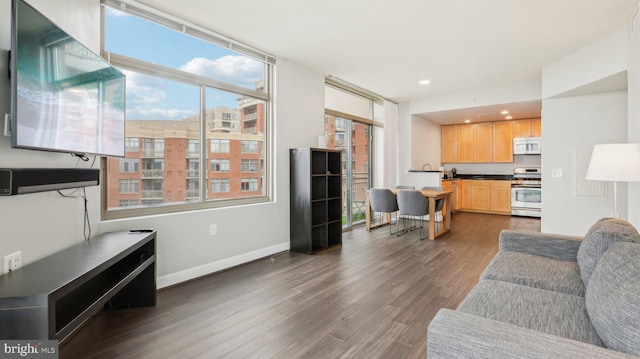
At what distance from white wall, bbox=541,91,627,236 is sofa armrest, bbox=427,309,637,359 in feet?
14.3

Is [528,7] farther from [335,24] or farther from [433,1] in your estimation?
[335,24]

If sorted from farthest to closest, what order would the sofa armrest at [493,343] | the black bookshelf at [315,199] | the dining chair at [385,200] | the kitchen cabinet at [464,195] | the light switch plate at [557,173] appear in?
the kitchen cabinet at [464,195] → the dining chair at [385,200] → the light switch plate at [557,173] → the black bookshelf at [315,199] → the sofa armrest at [493,343]

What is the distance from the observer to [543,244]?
2.47 metres

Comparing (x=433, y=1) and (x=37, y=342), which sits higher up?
(x=433, y=1)

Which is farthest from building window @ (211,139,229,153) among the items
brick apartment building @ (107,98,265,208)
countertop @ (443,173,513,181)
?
countertop @ (443,173,513,181)

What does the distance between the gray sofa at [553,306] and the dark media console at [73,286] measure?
5.16 feet

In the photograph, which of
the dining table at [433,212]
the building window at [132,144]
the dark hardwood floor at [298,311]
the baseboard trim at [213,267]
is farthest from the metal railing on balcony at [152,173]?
the dining table at [433,212]

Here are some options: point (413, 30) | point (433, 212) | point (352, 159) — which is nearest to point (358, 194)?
point (352, 159)

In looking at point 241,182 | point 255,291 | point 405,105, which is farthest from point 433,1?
point 405,105

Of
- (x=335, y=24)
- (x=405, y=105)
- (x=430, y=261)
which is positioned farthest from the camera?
(x=405, y=105)

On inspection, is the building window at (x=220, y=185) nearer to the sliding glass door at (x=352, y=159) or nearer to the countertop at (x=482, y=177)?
the sliding glass door at (x=352, y=159)

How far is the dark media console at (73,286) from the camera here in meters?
1.29

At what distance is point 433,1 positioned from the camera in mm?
2840

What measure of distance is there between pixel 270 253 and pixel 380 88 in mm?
3639
